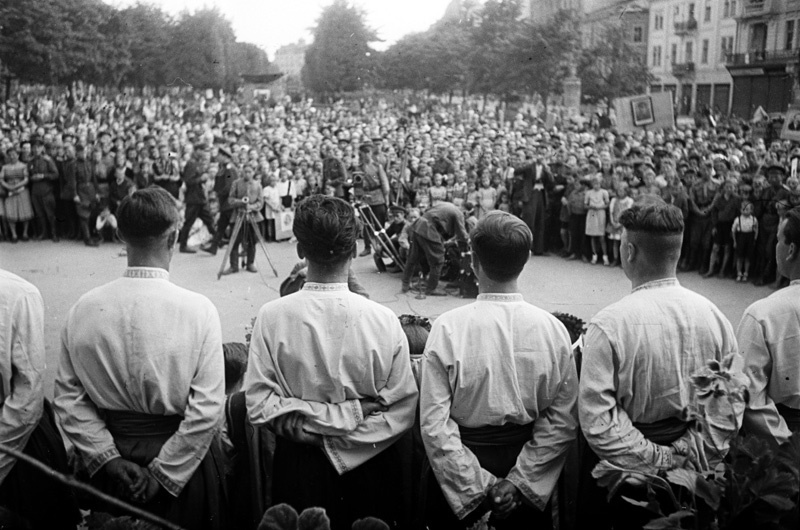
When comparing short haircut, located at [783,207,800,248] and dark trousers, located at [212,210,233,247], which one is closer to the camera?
short haircut, located at [783,207,800,248]

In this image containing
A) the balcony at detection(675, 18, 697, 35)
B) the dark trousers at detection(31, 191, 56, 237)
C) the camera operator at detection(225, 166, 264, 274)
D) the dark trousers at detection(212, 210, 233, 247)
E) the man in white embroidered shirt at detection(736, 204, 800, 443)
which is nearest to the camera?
the man in white embroidered shirt at detection(736, 204, 800, 443)

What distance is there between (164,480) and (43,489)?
489 millimetres

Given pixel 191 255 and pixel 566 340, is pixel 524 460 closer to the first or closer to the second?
pixel 566 340

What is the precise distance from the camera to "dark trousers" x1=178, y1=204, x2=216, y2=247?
12406 mm

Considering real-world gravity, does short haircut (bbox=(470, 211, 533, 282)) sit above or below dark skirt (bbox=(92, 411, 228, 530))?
above

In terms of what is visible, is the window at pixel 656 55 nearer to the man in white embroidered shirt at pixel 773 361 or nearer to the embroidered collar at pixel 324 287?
the man in white embroidered shirt at pixel 773 361

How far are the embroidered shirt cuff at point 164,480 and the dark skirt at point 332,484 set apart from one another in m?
0.33

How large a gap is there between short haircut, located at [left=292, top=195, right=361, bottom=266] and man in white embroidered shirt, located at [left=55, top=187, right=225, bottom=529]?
366 millimetres

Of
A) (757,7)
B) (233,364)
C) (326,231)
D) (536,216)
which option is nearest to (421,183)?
(536,216)

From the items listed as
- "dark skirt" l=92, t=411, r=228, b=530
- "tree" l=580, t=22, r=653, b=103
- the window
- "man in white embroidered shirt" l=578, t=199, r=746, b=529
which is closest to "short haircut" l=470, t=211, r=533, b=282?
"man in white embroidered shirt" l=578, t=199, r=746, b=529

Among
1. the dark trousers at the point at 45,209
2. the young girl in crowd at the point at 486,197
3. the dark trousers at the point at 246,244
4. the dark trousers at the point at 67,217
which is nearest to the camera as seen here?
the dark trousers at the point at 246,244

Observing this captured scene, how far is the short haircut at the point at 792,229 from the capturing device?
266 centimetres

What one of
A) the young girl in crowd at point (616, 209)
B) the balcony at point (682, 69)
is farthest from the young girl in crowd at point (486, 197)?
the balcony at point (682, 69)

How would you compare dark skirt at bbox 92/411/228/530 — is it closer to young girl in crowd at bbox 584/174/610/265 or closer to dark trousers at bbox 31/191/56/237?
young girl in crowd at bbox 584/174/610/265
